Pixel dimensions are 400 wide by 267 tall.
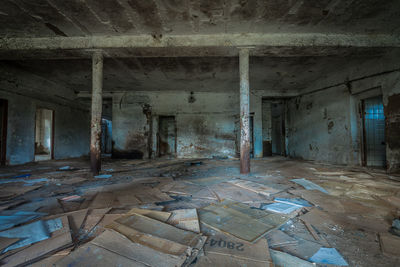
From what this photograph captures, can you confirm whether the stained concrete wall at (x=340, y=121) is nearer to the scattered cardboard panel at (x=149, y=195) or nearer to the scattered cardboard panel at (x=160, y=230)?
the scattered cardboard panel at (x=149, y=195)

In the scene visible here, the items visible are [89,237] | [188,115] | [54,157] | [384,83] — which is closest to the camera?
[89,237]

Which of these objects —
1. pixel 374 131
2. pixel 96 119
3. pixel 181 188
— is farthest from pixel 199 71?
pixel 374 131

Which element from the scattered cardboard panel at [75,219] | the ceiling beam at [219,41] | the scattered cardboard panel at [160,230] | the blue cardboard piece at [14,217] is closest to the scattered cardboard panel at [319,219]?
the scattered cardboard panel at [160,230]

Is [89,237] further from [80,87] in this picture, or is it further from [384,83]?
[80,87]

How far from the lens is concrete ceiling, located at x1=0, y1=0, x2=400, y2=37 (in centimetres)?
325

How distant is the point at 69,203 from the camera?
7.68 feet

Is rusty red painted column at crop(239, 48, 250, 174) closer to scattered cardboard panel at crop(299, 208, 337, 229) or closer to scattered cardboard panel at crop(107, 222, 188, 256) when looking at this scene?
scattered cardboard panel at crop(299, 208, 337, 229)

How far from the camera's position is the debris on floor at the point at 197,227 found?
3.97ft

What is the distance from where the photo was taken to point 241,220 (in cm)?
178

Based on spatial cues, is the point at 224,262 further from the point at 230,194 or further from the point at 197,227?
the point at 230,194

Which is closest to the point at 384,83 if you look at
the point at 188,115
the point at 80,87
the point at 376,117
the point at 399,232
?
the point at 376,117

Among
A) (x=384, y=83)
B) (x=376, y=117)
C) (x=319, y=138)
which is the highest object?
(x=384, y=83)

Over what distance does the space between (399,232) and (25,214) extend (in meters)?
3.66

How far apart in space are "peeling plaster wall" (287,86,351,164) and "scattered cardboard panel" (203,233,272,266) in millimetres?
6709
